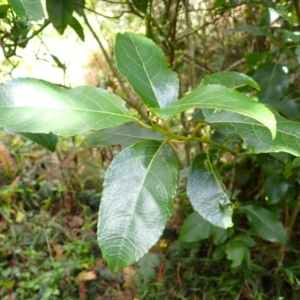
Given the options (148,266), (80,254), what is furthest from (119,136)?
(80,254)

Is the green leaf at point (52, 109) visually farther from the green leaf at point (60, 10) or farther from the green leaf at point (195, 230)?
the green leaf at point (195, 230)

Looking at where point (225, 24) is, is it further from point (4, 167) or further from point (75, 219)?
point (4, 167)

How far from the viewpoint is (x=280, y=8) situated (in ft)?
4.23

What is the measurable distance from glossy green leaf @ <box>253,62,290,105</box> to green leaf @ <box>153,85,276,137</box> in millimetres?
743

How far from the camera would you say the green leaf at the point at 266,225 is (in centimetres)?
130

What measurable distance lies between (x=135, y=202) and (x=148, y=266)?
4.34ft

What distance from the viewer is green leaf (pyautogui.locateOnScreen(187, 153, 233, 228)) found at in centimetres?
65

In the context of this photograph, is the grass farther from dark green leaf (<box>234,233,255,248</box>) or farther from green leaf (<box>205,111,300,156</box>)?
green leaf (<box>205,111,300,156</box>)

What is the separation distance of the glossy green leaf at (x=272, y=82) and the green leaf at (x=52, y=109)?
2.42 feet

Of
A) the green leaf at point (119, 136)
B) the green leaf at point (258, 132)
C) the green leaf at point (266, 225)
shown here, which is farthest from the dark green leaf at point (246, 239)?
the green leaf at point (258, 132)

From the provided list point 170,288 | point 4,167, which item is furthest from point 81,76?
point 170,288

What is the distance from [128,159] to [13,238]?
73.9 inches

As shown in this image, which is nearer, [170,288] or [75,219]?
[170,288]

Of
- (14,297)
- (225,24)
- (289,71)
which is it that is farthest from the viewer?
(14,297)
